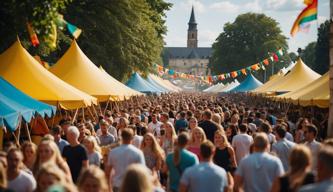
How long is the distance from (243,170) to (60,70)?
16.5 metres

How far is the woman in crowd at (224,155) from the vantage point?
380 inches

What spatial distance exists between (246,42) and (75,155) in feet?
278

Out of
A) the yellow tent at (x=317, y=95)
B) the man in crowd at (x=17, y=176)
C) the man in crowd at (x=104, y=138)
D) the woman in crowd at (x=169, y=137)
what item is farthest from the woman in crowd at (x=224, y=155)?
the yellow tent at (x=317, y=95)

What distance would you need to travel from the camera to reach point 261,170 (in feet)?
24.4

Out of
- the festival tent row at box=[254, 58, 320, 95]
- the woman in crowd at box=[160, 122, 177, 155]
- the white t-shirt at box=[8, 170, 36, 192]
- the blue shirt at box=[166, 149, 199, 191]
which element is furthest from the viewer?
the festival tent row at box=[254, 58, 320, 95]

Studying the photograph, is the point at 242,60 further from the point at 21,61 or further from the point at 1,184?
the point at 1,184

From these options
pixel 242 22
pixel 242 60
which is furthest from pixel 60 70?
pixel 242 22

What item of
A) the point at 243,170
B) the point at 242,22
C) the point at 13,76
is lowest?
the point at 243,170

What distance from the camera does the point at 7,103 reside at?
12.5 m

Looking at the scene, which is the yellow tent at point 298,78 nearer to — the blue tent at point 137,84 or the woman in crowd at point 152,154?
the blue tent at point 137,84

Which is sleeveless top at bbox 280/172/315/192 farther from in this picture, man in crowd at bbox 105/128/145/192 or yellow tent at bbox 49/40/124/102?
yellow tent at bbox 49/40/124/102

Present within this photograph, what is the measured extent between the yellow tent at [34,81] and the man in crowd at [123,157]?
7874 mm

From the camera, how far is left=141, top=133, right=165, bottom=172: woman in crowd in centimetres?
948

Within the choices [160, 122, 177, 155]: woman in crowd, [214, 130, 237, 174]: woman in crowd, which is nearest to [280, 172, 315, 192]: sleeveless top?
[214, 130, 237, 174]: woman in crowd
